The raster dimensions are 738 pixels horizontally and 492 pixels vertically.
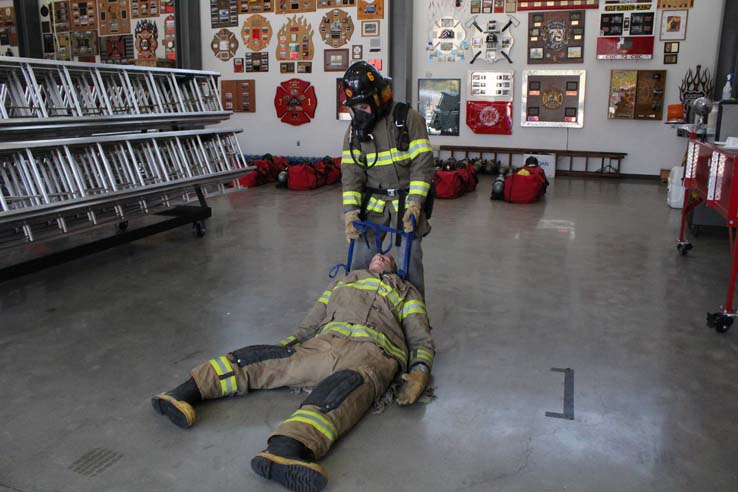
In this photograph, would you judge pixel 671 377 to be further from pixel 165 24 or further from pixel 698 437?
pixel 165 24

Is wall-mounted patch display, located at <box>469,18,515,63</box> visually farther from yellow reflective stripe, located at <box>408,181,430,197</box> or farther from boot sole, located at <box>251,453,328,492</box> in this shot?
boot sole, located at <box>251,453,328,492</box>

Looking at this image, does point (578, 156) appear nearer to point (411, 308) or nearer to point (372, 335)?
point (411, 308)

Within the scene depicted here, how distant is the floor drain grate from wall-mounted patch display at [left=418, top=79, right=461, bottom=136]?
11.4 m

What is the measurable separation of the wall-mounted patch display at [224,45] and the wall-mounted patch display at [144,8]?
1618mm

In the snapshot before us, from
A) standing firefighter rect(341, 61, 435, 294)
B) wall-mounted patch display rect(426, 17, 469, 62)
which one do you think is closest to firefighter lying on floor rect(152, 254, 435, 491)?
standing firefighter rect(341, 61, 435, 294)

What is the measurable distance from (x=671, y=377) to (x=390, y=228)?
6.40ft

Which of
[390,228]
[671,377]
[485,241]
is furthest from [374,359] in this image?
[485,241]

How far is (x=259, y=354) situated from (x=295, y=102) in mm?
11711

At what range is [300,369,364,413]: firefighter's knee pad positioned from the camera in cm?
291

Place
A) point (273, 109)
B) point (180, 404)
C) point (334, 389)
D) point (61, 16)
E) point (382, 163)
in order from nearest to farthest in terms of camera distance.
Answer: point (334, 389), point (180, 404), point (382, 163), point (273, 109), point (61, 16)

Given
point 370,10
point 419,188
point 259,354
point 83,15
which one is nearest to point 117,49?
point 83,15

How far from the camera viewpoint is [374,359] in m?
3.30

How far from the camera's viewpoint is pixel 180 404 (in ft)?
10.2

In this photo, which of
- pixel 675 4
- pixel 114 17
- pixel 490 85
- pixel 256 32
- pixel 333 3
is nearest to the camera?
pixel 675 4
